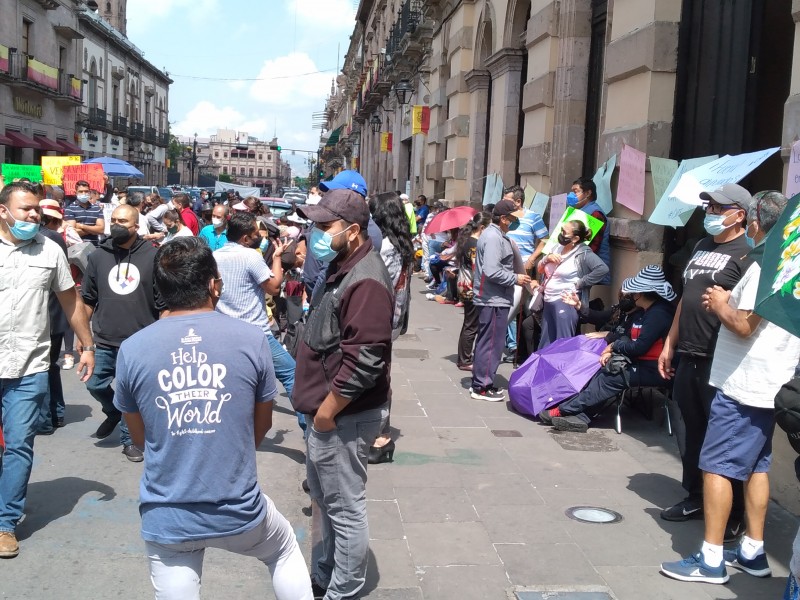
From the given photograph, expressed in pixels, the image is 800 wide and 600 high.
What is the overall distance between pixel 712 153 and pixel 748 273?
399 cm

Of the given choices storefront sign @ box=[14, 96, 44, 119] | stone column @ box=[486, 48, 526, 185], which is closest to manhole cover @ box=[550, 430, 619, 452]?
stone column @ box=[486, 48, 526, 185]

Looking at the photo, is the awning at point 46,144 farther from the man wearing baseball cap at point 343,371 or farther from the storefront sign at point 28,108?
the man wearing baseball cap at point 343,371

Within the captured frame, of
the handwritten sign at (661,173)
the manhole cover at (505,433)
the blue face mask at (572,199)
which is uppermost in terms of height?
the handwritten sign at (661,173)

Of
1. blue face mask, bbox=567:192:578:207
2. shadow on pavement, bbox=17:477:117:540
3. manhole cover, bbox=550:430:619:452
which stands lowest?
shadow on pavement, bbox=17:477:117:540

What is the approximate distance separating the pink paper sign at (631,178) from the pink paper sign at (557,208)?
5.27 feet

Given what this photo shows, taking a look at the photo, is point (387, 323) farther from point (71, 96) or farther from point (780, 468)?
point (71, 96)

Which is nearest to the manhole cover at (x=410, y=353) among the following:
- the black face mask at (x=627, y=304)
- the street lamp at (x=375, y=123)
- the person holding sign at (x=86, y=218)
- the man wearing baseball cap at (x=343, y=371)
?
the black face mask at (x=627, y=304)

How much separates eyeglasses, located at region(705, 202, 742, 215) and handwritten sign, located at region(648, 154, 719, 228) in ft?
6.59

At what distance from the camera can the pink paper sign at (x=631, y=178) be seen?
819 cm

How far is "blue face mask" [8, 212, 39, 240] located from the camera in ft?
16.2

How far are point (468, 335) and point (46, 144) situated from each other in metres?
33.7

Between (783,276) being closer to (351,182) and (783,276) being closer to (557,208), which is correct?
(351,182)

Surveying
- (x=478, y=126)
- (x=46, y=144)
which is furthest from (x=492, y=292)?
(x=46, y=144)

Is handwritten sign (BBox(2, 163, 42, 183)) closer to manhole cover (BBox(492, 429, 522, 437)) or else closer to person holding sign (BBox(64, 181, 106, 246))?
person holding sign (BBox(64, 181, 106, 246))
